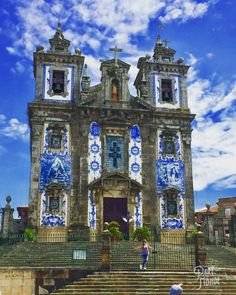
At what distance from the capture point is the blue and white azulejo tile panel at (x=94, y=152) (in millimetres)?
29281

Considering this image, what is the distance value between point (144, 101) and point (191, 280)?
16319 mm

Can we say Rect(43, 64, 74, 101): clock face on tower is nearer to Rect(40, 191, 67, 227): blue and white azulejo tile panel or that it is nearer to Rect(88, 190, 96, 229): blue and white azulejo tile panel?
Rect(40, 191, 67, 227): blue and white azulejo tile panel

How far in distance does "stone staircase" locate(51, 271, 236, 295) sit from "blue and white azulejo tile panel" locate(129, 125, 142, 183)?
12.2 meters

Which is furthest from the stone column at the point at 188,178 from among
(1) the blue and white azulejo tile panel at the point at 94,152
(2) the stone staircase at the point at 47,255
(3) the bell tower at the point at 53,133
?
(2) the stone staircase at the point at 47,255

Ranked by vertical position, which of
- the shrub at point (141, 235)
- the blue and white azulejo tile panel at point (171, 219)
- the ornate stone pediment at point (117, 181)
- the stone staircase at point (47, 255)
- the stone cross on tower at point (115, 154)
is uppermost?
the stone cross on tower at point (115, 154)

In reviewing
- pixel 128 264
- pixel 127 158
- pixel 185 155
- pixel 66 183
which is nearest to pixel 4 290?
pixel 128 264

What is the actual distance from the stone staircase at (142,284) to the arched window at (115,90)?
52.5 feet

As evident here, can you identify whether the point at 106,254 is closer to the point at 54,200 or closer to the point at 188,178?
the point at 54,200

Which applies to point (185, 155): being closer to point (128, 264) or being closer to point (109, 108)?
point (109, 108)

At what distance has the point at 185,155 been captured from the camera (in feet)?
102

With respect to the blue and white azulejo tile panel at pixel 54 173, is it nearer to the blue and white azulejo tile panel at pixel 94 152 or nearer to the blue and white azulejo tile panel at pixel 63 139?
the blue and white azulejo tile panel at pixel 63 139

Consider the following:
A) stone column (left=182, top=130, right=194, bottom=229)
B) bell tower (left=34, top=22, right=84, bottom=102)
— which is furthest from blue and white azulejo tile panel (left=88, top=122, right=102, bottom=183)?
stone column (left=182, top=130, right=194, bottom=229)

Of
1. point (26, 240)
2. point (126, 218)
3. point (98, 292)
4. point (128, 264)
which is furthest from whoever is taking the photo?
point (126, 218)

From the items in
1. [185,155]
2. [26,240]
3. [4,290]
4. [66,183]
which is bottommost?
[4,290]
